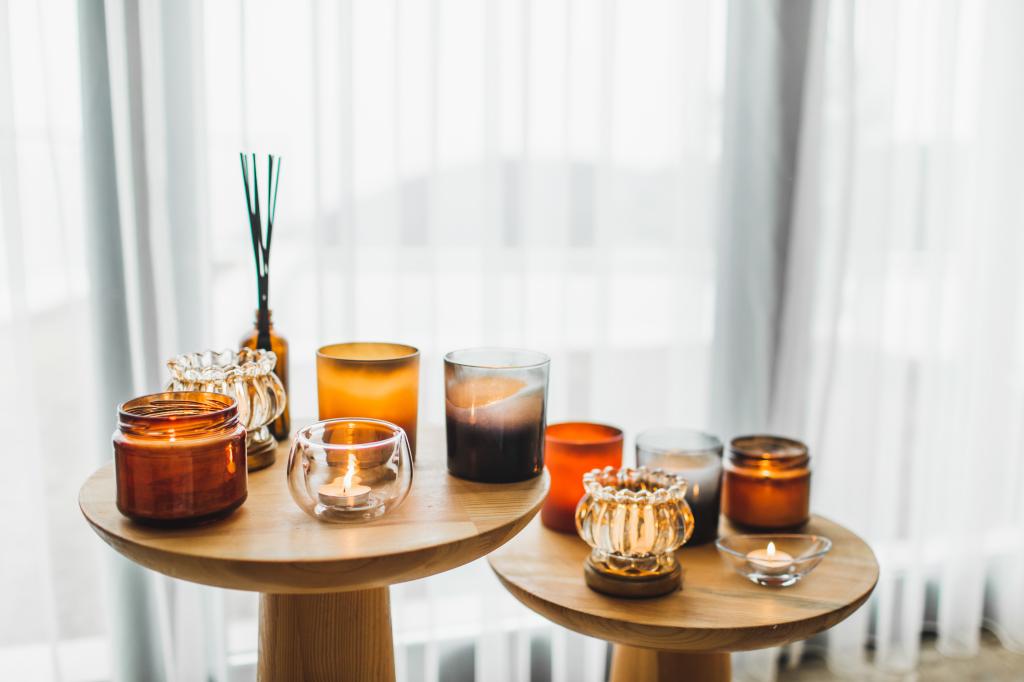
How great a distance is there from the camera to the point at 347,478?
820 mm

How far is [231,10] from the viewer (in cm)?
→ 123

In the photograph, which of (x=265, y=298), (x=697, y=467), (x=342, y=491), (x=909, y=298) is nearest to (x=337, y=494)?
(x=342, y=491)

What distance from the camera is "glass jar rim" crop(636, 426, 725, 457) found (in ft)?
3.96

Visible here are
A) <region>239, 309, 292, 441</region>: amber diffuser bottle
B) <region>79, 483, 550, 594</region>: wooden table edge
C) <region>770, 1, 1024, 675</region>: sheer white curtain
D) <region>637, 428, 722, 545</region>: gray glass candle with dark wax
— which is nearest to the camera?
<region>79, 483, 550, 594</region>: wooden table edge

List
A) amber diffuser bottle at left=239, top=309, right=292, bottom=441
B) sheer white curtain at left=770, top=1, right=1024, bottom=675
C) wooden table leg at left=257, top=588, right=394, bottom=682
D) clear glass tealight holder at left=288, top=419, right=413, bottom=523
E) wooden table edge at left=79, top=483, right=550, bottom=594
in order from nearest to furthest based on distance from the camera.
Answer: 1. wooden table edge at left=79, top=483, right=550, bottom=594
2. clear glass tealight holder at left=288, top=419, right=413, bottom=523
3. wooden table leg at left=257, top=588, right=394, bottom=682
4. amber diffuser bottle at left=239, top=309, right=292, bottom=441
5. sheer white curtain at left=770, top=1, right=1024, bottom=675

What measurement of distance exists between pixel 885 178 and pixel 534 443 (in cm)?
106

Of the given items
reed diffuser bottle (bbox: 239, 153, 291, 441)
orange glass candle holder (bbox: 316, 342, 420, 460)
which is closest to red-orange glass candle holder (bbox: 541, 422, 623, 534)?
orange glass candle holder (bbox: 316, 342, 420, 460)

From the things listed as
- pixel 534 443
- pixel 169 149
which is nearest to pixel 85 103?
pixel 169 149

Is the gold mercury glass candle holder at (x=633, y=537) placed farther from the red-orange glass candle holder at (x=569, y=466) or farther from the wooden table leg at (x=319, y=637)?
the wooden table leg at (x=319, y=637)

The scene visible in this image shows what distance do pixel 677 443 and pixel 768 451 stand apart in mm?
150

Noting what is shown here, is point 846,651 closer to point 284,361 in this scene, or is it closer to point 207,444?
point 284,361

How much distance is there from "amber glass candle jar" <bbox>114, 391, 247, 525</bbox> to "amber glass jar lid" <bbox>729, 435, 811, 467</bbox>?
74 cm

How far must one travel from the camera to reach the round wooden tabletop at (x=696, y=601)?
0.96 metres

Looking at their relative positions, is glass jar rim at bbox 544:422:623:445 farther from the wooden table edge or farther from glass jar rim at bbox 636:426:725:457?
the wooden table edge
